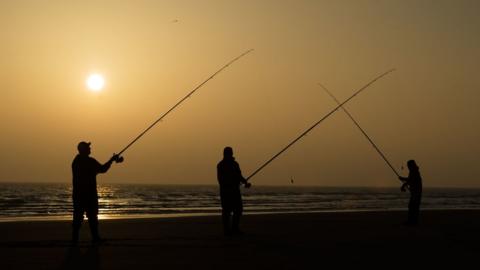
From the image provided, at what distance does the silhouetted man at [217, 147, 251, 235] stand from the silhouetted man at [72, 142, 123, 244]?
258 cm

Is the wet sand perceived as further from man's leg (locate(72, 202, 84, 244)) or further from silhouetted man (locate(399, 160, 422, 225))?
silhouetted man (locate(399, 160, 422, 225))

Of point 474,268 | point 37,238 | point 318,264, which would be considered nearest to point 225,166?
point 37,238

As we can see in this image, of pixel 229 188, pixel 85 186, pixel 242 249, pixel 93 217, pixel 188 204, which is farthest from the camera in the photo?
pixel 188 204

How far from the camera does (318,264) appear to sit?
8336 millimetres

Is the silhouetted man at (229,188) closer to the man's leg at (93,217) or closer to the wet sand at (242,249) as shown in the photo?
the wet sand at (242,249)

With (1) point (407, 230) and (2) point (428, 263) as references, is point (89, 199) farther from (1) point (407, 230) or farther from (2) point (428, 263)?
(1) point (407, 230)

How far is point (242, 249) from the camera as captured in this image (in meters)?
9.91

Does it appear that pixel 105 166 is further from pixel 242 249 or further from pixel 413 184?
pixel 413 184

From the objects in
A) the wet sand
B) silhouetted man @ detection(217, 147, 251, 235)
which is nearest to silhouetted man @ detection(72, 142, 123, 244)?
the wet sand

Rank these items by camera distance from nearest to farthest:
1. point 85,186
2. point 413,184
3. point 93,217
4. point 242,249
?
point 242,249 < point 85,186 < point 93,217 < point 413,184

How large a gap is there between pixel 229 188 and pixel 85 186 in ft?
9.98

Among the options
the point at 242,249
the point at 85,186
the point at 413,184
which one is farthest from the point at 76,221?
the point at 413,184

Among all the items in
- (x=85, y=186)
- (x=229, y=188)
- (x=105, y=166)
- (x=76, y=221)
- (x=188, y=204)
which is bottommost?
(x=188, y=204)

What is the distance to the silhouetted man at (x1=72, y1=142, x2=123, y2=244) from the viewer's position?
1062 centimetres
